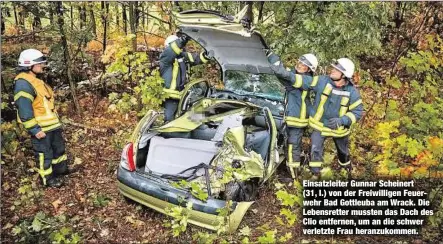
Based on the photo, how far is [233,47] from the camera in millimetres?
5969

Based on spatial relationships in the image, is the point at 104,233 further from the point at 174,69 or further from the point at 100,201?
the point at 174,69

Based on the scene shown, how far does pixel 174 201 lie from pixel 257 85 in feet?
7.96

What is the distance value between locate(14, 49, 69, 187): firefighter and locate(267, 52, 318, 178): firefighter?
120 inches

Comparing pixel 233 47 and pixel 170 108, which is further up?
pixel 233 47

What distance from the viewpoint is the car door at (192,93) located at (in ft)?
20.4

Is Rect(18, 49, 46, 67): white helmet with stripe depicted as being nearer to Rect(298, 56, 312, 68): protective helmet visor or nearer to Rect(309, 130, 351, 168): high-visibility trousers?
Rect(298, 56, 312, 68): protective helmet visor

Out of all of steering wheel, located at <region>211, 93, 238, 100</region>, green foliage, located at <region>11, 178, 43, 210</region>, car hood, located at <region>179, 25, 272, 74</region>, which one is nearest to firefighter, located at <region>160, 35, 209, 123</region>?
car hood, located at <region>179, 25, 272, 74</region>

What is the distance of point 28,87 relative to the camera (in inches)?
215

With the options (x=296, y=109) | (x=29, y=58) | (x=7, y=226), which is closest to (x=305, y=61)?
(x=296, y=109)

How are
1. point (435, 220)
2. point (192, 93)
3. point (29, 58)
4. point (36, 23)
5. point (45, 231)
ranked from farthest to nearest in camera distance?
point (36, 23) → point (192, 93) → point (29, 58) → point (435, 220) → point (45, 231)

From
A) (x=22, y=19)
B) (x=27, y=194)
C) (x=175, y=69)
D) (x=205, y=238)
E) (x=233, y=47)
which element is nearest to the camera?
(x=205, y=238)

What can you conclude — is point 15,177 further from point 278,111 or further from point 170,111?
point 278,111

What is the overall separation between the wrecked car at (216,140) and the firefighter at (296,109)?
0.15m

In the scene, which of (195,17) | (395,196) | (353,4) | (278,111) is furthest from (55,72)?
(395,196)
